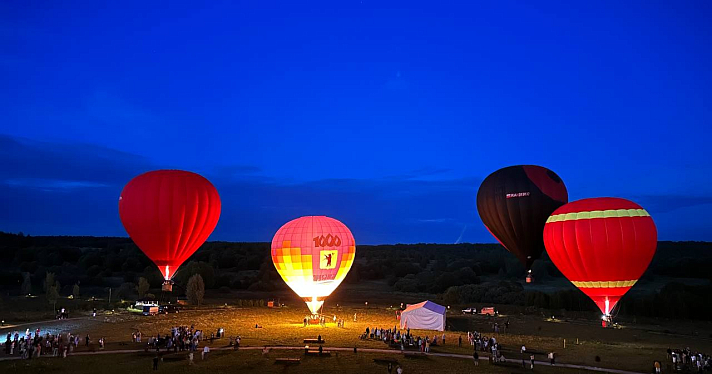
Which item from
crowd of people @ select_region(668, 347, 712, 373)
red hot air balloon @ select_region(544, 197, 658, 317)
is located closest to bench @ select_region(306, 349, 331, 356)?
crowd of people @ select_region(668, 347, 712, 373)

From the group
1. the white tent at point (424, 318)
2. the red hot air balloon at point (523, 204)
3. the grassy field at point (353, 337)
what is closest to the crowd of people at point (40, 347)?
the grassy field at point (353, 337)

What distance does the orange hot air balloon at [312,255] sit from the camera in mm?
40625

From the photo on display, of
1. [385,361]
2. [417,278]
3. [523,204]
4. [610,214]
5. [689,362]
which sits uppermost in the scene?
[523,204]

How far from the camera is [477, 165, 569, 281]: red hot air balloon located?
4122 centimetres

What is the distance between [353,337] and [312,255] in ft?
25.1

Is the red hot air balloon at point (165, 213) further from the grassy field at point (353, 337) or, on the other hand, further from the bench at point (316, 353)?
the bench at point (316, 353)

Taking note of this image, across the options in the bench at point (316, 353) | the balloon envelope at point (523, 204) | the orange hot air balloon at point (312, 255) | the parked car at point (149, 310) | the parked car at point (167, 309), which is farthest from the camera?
the parked car at point (167, 309)

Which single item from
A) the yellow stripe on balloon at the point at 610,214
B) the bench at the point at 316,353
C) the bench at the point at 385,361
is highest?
the yellow stripe on balloon at the point at 610,214

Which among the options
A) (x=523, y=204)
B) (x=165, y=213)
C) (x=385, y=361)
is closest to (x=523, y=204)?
(x=523, y=204)

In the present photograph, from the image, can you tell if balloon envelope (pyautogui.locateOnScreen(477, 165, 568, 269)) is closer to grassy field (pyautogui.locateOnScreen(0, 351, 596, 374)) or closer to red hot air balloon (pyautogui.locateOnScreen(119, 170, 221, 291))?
grassy field (pyautogui.locateOnScreen(0, 351, 596, 374))

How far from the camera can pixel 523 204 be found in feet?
136

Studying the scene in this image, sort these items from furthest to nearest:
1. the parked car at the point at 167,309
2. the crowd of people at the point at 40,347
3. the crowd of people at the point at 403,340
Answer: the parked car at the point at 167,309, the crowd of people at the point at 403,340, the crowd of people at the point at 40,347

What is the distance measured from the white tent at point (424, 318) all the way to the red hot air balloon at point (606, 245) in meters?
9.63

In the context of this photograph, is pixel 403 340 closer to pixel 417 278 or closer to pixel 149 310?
pixel 149 310
